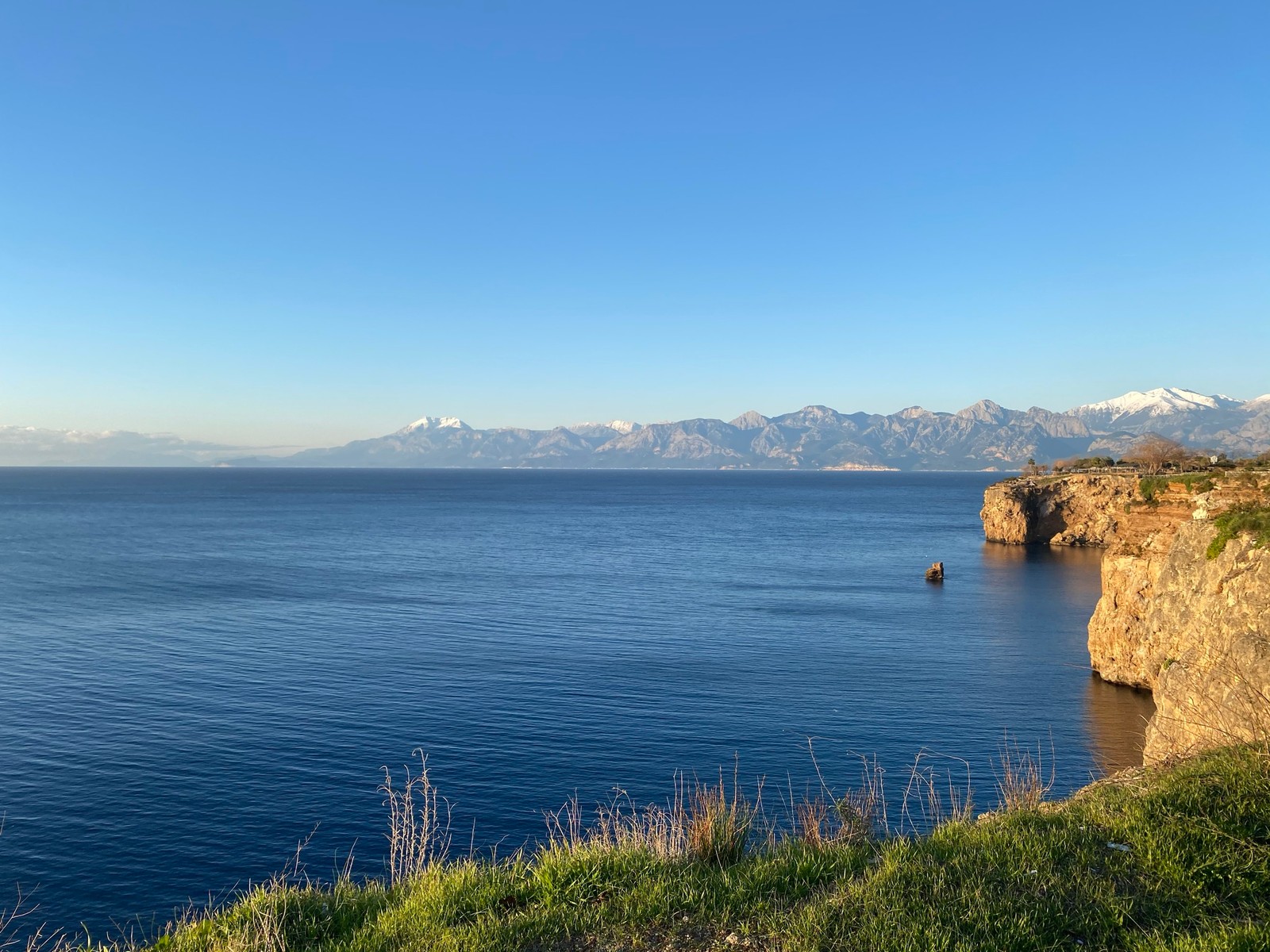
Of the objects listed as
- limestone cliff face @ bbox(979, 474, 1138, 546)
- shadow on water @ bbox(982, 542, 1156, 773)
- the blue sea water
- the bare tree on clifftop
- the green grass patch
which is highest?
the bare tree on clifftop

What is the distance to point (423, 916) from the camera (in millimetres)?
9680

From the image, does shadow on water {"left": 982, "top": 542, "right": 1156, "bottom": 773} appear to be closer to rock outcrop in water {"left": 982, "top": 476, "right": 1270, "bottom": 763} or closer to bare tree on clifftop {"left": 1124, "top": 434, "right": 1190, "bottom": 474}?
rock outcrop in water {"left": 982, "top": 476, "right": 1270, "bottom": 763}

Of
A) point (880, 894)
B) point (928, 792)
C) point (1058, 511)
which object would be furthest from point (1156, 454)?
point (880, 894)

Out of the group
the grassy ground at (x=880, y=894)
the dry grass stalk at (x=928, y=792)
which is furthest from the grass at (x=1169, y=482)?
the grassy ground at (x=880, y=894)

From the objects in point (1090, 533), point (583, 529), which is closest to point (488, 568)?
point (583, 529)

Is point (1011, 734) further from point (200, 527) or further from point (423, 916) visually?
point (200, 527)

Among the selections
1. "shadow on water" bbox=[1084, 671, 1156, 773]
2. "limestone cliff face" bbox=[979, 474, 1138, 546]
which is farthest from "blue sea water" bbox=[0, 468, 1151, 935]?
"limestone cliff face" bbox=[979, 474, 1138, 546]

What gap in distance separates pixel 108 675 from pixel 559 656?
24.3 metres

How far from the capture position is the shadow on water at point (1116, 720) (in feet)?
106

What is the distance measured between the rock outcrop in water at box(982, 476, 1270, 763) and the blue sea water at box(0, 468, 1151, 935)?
341 cm

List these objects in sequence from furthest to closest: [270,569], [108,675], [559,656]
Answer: [270,569] < [559,656] < [108,675]

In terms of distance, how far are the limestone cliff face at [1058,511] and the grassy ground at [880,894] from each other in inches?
4402

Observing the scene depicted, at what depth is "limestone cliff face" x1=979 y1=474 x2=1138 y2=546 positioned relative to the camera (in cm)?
11106

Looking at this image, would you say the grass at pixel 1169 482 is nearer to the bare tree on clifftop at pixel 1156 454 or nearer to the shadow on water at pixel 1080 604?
the shadow on water at pixel 1080 604
